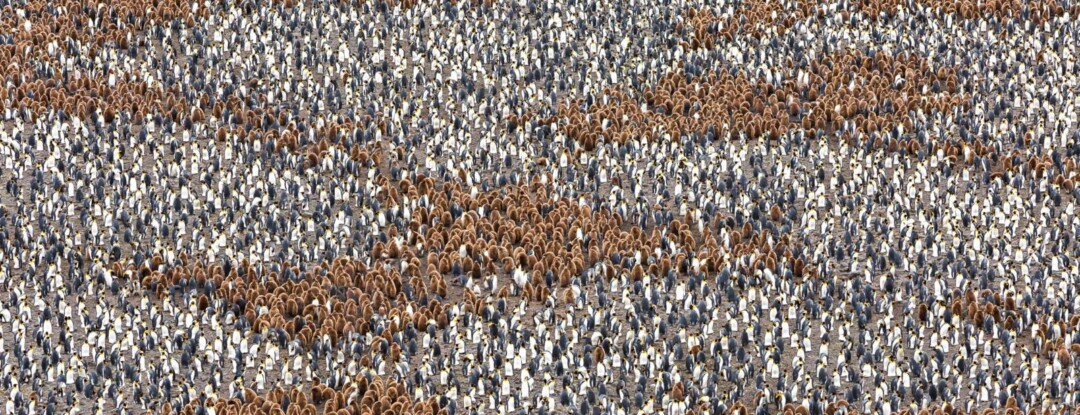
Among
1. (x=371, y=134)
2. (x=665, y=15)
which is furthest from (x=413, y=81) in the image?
(x=665, y=15)

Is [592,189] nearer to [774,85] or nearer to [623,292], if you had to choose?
[623,292]

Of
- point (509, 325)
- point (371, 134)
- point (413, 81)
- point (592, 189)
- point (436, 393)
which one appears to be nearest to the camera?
point (436, 393)

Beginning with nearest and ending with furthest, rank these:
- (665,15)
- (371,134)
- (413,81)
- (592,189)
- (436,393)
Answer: (436,393)
(592,189)
(371,134)
(413,81)
(665,15)

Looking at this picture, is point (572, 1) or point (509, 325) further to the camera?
point (572, 1)

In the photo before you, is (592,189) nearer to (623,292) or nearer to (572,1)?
(623,292)

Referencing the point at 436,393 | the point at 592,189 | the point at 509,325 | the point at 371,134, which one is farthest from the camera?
the point at 371,134

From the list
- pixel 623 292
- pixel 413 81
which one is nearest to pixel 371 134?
pixel 413 81
